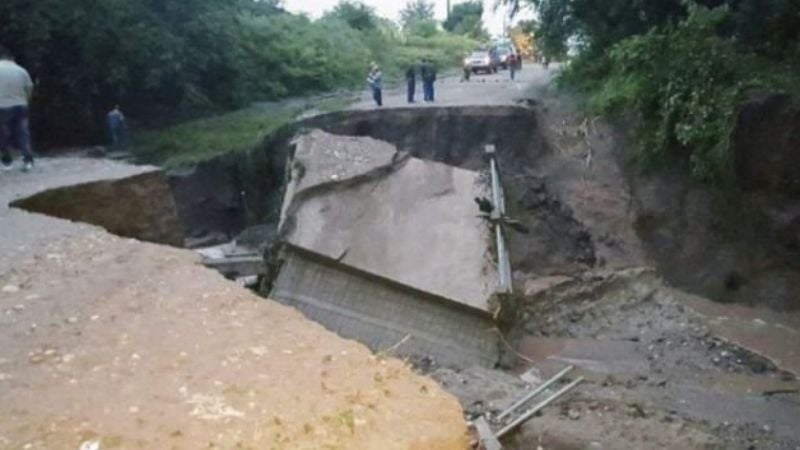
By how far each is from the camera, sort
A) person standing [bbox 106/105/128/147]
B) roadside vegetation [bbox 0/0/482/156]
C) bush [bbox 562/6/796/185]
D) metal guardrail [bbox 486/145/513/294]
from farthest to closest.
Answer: person standing [bbox 106/105/128/147], roadside vegetation [bbox 0/0/482/156], bush [bbox 562/6/796/185], metal guardrail [bbox 486/145/513/294]

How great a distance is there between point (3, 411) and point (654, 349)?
31.2 feet

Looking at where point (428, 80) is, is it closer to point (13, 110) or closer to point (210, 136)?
point (210, 136)

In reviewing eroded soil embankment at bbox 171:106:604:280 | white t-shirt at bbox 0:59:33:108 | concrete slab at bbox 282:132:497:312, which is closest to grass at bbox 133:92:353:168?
eroded soil embankment at bbox 171:106:604:280

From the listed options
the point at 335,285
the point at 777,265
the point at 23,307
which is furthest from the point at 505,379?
the point at 777,265

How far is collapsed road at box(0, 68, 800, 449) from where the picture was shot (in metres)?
3.81

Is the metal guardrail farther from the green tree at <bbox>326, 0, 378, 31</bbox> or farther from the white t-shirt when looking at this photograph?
the green tree at <bbox>326, 0, 378, 31</bbox>

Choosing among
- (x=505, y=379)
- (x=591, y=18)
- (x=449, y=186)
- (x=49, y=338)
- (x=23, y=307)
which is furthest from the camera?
(x=591, y=18)

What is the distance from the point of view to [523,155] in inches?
694

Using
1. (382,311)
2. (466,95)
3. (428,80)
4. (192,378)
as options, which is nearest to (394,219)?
(382,311)

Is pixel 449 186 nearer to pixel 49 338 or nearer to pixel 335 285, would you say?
pixel 335 285

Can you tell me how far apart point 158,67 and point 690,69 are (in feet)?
38.9

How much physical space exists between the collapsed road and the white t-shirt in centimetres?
167

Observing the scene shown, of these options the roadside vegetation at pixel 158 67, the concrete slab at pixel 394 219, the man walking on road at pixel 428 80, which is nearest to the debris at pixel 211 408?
the concrete slab at pixel 394 219

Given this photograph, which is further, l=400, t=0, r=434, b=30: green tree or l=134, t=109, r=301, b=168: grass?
l=400, t=0, r=434, b=30: green tree
